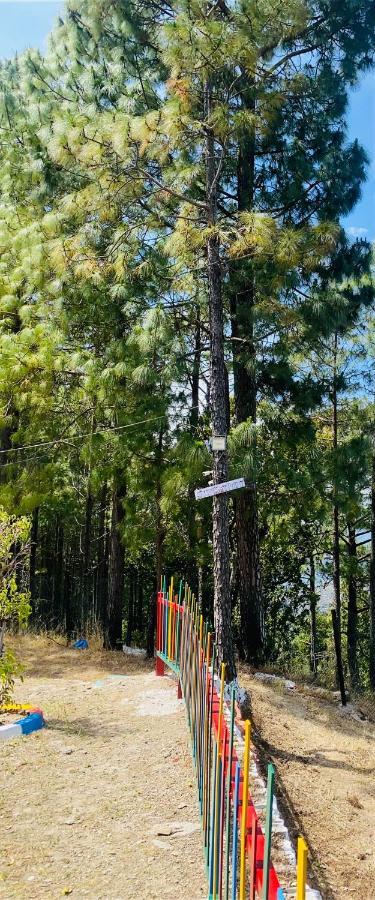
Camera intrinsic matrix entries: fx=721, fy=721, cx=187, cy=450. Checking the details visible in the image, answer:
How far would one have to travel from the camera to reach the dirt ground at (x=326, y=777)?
4441 millimetres

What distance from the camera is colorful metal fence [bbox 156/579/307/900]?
2.58 metres

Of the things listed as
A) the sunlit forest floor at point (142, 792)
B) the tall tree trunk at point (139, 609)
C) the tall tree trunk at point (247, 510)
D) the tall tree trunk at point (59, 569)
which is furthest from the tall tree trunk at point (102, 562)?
the sunlit forest floor at point (142, 792)

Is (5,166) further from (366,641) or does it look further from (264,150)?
(366,641)

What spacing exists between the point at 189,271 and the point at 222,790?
669cm

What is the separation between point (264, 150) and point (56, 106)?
3.24 metres

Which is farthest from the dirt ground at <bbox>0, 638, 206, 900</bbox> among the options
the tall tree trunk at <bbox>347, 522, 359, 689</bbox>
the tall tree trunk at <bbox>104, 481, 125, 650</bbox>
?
the tall tree trunk at <bbox>347, 522, 359, 689</bbox>

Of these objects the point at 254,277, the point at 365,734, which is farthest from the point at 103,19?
the point at 365,734

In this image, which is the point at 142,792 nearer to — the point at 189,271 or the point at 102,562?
the point at 189,271

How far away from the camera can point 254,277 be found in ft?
31.0

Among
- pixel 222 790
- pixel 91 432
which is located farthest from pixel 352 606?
pixel 222 790

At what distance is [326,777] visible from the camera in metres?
6.17

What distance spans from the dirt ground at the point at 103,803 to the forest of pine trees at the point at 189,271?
4.77ft

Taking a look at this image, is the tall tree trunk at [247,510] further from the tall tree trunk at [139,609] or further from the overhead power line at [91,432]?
the tall tree trunk at [139,609]

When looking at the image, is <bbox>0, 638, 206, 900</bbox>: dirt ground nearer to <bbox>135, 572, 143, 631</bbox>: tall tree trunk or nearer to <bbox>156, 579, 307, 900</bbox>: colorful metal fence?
<bbox>156, 579, 307, 900</bbox>: colorful metal fence
